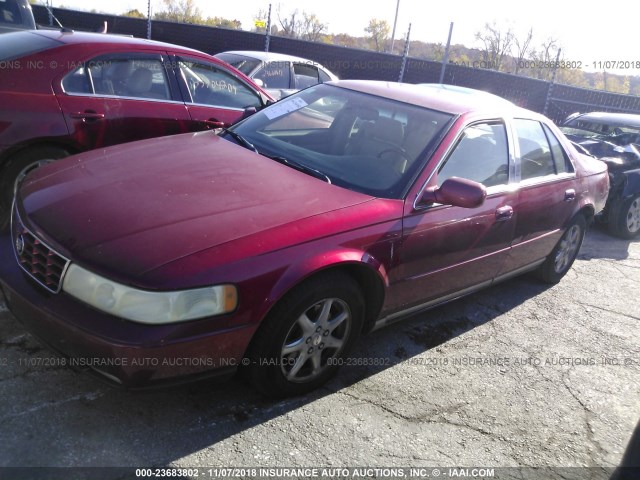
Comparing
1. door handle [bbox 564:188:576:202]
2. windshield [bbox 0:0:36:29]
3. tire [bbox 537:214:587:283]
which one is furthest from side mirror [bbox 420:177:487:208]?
windshield [bbox 0:0:36:29]

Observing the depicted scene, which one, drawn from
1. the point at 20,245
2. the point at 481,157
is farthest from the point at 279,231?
the point at 481,157

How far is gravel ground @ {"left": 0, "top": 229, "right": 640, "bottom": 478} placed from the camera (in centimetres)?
247

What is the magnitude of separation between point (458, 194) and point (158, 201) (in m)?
1.60

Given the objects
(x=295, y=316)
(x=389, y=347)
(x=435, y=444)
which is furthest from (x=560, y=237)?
(x=295, y=316)

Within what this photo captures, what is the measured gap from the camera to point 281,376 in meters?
2.75

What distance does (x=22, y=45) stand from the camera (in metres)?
4.39

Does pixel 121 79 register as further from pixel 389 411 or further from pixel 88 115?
pixel 389 411

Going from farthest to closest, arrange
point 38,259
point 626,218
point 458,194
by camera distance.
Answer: point 626,218 → point 458,194 → point 38,259

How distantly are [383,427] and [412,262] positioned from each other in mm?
929

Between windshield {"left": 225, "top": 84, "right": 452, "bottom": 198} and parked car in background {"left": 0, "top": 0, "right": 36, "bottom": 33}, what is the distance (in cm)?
682

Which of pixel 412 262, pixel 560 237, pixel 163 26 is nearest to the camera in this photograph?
pixel 412 262

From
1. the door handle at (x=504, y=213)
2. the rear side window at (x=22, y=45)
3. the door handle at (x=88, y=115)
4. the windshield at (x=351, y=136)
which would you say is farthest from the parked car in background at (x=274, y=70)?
the door handle at (x=504, y=213)

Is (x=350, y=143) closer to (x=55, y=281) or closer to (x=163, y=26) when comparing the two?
(x=55, y=281)

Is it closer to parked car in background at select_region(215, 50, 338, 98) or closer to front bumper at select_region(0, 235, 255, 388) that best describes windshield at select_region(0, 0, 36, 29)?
parked car in background at select_region(215, 50, 338, 98)
